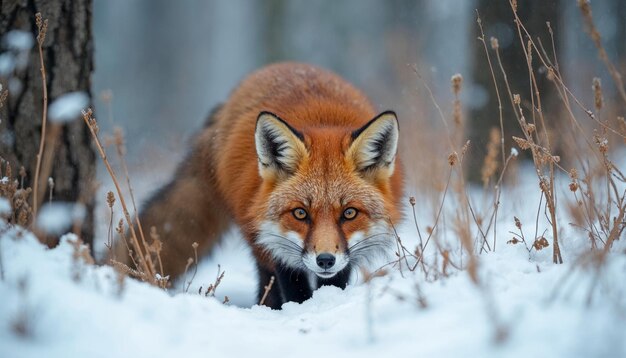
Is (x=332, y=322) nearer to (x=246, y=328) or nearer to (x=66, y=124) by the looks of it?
(x=246, y=328)

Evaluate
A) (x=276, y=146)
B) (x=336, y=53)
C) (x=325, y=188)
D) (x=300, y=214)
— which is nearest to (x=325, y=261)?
(x=300, y=214)

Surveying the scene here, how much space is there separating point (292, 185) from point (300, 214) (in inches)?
7.9

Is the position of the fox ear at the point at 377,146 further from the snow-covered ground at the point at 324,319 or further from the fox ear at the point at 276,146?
the snow-covered ground at the point at 324,319

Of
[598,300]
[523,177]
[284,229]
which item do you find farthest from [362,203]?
[523,177]

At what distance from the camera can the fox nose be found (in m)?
2.84

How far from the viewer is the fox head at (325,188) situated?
3.09m

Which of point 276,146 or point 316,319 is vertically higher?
point 276,146

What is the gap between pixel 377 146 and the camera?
3301 millimetres

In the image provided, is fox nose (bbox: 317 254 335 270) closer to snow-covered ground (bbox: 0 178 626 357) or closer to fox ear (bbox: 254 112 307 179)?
snow-covered ground (bbox: 0 178 626 357)

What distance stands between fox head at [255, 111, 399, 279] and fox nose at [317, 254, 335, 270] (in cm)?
10

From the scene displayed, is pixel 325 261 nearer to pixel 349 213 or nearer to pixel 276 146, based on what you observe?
pixel 349 213

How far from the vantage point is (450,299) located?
216 cm

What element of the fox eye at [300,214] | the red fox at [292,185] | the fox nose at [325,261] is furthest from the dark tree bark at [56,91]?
the fox nose at [325,261]

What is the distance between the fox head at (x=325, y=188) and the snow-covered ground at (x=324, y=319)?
2.17 feet
